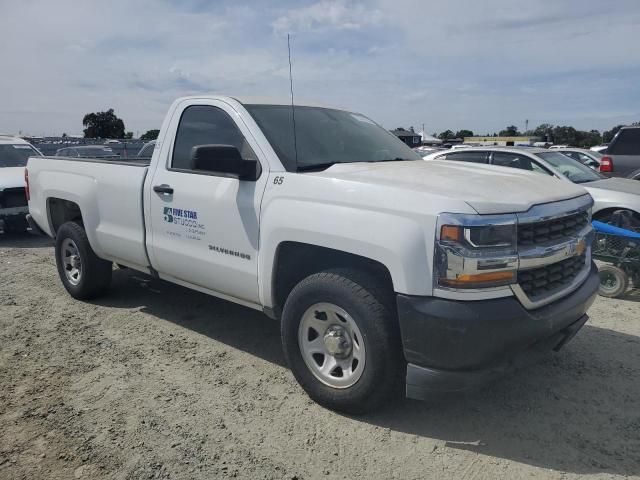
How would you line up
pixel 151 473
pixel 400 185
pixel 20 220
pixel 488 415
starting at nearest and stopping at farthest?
1. pixel 151 473
2. pixel 400 185
3. pixel 488 415
4. pixel 20 220

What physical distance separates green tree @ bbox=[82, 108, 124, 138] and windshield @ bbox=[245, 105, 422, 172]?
2236 inches

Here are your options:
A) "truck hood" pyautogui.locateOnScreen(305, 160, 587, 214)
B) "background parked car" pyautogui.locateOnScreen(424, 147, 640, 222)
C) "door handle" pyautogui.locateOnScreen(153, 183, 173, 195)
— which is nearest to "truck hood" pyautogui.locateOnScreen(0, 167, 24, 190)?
"door handle" pyautogui.locateOnScreen(153, 183, 173, 195)

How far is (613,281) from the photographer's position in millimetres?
5973

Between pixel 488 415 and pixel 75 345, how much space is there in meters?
3.34

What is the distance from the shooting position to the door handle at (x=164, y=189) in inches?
174

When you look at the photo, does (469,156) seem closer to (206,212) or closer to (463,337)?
(206,212)

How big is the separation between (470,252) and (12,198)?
9.11 meters

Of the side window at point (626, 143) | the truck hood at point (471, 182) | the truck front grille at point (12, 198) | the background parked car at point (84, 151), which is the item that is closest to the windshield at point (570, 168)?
the side window at point (626, 143)

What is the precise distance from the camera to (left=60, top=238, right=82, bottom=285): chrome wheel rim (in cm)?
578

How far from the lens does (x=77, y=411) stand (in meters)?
3.55

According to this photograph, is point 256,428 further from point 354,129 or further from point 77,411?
point 354,129

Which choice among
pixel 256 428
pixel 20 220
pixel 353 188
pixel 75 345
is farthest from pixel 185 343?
pixel 20 220

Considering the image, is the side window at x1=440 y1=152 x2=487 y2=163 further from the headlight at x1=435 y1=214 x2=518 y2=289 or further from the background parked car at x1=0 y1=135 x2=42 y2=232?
the background parked car at x1=0 y1=135 x2=42 y2=232

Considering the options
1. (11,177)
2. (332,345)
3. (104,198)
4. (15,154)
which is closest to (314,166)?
(332,345)
